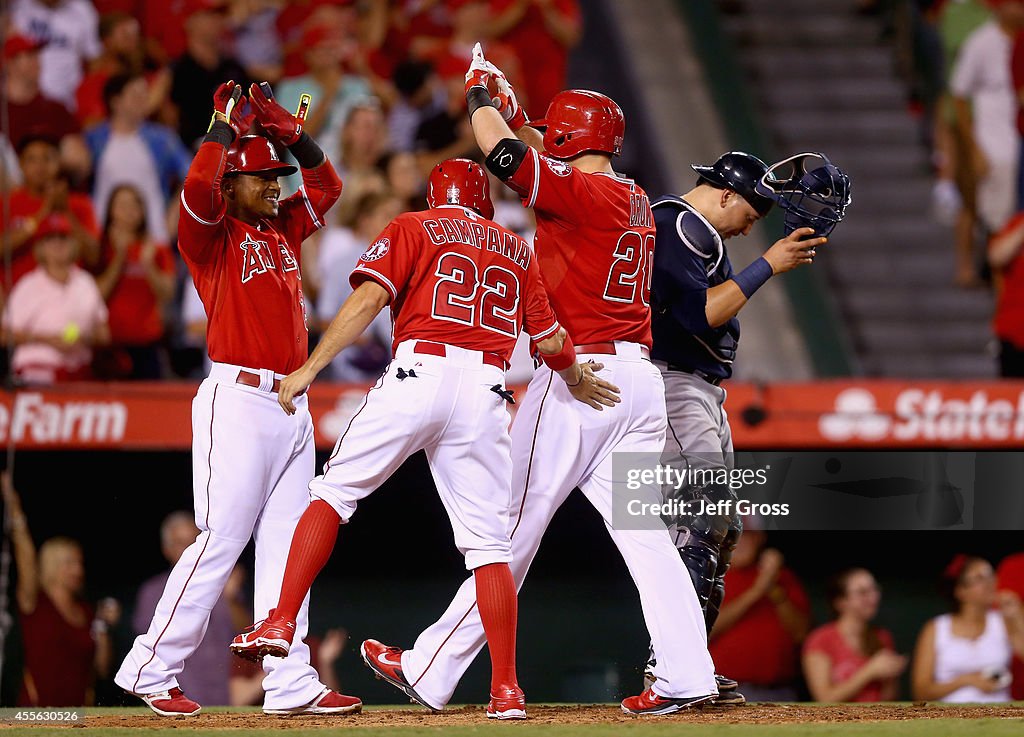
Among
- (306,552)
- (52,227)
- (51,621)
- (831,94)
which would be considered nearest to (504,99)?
(306,552)

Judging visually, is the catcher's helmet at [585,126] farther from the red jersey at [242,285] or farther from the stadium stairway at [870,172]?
the stadium stairway at [870,172]

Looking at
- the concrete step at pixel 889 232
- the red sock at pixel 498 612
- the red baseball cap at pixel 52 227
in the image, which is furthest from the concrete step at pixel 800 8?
the red sock at pixel 498 612

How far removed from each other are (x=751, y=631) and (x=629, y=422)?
9.21 feet

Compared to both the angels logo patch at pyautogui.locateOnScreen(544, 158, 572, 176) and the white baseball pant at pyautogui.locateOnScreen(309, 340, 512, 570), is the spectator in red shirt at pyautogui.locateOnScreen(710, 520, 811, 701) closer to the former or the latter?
the white baseball pant at pyautogui.locateOnScreen(309, 340, 512, 570)

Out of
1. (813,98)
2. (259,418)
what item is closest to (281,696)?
(259,418)

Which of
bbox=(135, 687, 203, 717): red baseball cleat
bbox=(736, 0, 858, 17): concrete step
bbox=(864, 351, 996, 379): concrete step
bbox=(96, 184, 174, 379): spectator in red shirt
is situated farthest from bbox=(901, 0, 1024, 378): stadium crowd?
bbox=(135, 687, 203, 717): red baseball cleat

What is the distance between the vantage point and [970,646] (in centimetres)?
736

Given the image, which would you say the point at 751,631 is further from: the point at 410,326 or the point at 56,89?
the point at 56,89

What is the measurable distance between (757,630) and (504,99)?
3356 mm

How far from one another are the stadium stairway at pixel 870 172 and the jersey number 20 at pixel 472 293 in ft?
15.7

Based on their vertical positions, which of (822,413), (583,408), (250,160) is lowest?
(583,408)

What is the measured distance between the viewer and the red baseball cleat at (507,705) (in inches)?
188

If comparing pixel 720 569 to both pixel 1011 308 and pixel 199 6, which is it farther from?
pixel 199 6

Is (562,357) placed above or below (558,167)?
below
